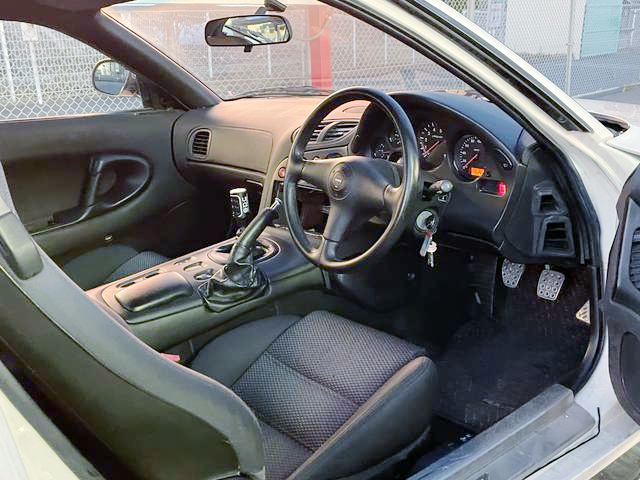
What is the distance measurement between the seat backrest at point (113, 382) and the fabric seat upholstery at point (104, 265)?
5.97 feet

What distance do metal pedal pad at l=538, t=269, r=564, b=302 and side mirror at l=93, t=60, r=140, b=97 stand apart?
1925 millimetres

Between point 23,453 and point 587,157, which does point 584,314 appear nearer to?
point 587,157

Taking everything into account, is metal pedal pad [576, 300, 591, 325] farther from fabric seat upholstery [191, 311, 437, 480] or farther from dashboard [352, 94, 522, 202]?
fabric seat upholstery [191, 311, 437, 480]

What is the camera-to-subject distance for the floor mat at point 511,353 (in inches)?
84.9

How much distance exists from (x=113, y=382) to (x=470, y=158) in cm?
143

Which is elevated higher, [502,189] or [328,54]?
[502,189]

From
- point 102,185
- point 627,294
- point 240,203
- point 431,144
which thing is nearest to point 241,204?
point 240,203

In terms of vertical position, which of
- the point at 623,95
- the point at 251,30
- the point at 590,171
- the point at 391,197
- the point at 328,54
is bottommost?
the point at 623,95

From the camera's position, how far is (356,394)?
1752 mm

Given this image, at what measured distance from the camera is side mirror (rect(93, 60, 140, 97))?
2.89 m

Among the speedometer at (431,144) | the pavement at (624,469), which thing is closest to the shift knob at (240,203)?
the speedometer at (431,144)

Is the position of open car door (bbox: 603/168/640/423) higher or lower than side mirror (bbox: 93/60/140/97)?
lower

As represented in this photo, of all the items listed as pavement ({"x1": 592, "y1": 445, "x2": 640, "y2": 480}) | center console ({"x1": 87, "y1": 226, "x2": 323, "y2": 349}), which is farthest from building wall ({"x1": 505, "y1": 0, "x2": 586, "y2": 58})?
pavement ({"x1": 592, "y1": 445, "x2": 640, "y2": 480})

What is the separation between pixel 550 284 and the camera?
7.30 ft
